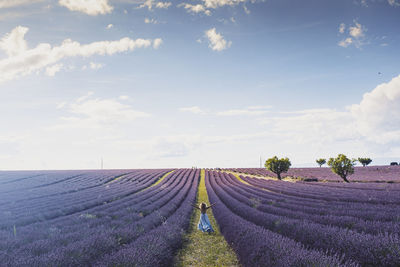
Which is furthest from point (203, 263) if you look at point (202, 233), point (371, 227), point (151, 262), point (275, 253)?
point (371, 227)

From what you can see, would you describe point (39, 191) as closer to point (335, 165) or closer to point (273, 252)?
point (273, 252)

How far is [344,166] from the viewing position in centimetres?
2714

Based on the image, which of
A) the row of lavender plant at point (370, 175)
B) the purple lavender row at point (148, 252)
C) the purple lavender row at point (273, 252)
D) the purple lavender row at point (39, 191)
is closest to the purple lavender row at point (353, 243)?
the purple lavender row at point (273, 252)

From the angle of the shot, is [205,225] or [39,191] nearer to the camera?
[205,225]

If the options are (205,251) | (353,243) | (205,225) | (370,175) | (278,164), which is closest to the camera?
(353,243)

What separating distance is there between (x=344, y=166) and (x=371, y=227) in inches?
990

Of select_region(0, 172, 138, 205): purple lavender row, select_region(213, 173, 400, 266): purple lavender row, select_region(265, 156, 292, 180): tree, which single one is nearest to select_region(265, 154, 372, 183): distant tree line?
select_region(265, 156, 292, 180): tree

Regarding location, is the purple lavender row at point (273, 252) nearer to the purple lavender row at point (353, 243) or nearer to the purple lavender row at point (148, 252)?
the purple lavender row at point (353, 243)

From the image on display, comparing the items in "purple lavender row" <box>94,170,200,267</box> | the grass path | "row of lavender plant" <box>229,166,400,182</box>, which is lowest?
"row of lavender plant" <box>229,166,400,182</box>

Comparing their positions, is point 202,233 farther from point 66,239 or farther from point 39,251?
point 39,251

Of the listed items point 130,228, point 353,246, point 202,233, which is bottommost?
point 202,233

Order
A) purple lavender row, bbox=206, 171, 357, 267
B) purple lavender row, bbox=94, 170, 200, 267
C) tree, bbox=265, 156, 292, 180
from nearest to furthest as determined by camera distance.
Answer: purple lavender row, bbox=206, 171, 357, 267
purple lavender row, bbox=94, 170, 200, 267
tree, bbox=265, 156, 292, 180

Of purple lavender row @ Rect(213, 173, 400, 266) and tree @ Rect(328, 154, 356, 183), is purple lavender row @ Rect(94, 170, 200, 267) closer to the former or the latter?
purple lavender row @ Rect(213, 173, 400, 266)

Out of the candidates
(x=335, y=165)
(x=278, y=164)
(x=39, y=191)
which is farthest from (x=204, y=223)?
(x=278, y=164)
